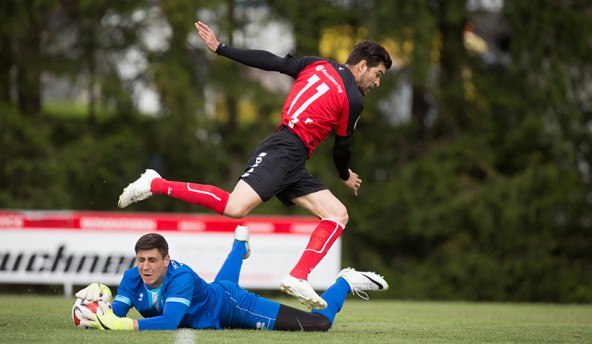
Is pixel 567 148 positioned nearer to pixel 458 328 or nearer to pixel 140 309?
pixel 458 328

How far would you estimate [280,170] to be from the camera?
23.0ft

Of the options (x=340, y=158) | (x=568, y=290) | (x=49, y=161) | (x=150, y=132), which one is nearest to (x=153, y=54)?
(x=150, y=132)

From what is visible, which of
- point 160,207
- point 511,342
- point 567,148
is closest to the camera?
point 511,342

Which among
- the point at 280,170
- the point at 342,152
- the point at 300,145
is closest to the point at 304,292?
the point at 280,170

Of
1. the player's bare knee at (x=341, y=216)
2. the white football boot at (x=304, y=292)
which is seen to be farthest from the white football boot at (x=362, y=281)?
the white football boot at (x=304, y=292)

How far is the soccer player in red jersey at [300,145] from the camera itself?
692 centimetres

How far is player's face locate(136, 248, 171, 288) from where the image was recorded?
629 centimetres

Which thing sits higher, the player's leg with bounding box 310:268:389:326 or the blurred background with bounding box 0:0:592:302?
the player's leg with bounding box 310:268:389:326

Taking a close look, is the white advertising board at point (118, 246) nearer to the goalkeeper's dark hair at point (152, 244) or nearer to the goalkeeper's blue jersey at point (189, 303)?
the goalkeeper's blue jersey at point (189, 303)

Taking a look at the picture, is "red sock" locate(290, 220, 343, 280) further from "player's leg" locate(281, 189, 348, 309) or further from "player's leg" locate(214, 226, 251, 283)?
"player's leg" locate(214, 226, 251, 283)

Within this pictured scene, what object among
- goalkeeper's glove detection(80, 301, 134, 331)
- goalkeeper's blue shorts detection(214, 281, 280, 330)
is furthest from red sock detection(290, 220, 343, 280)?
goalkeeper's glove detection(80, 301, 134, 331)

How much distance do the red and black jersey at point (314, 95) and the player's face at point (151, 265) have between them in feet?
5.12

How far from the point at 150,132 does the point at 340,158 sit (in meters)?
13.8

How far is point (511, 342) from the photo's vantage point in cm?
660
